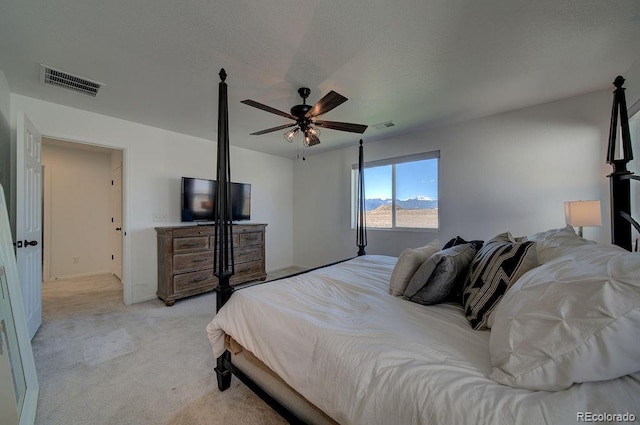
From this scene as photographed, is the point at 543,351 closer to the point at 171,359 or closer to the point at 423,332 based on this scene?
the point at 423,332

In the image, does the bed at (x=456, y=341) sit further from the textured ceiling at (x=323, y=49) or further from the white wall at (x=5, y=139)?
the white wall at (x=5, y=139)

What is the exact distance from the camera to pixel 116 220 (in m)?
4.79

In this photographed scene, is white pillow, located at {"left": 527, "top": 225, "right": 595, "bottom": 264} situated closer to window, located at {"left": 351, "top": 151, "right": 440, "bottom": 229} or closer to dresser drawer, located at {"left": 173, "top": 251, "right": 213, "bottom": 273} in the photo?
window, located at {"left": 351, "top": 151, "right": 440, "bottom": 229}

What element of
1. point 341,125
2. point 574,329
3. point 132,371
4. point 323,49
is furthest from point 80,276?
point 574,329

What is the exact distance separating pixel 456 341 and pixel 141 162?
13.9 feet

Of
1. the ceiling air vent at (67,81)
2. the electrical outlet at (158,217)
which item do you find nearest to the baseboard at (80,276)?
the electrical outlet at (158,217)

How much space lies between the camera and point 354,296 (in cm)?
163

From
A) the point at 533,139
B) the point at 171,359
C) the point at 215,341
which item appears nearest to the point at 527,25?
the point at 533,139

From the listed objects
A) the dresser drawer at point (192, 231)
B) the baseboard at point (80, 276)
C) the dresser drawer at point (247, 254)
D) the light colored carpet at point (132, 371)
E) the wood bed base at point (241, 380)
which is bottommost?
Answer: the light colored carpet at point (132, 371)

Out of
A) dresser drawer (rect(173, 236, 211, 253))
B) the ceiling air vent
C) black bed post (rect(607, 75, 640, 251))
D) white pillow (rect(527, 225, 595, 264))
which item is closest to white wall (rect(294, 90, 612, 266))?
black bed post (rect(607, 75, 640, 251))

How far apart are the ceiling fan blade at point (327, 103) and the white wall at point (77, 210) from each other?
198 inches

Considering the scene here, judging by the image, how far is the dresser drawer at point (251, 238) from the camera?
4188 mm

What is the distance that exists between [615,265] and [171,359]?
2769 millimetres

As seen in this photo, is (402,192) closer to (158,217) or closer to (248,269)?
(248,269)
